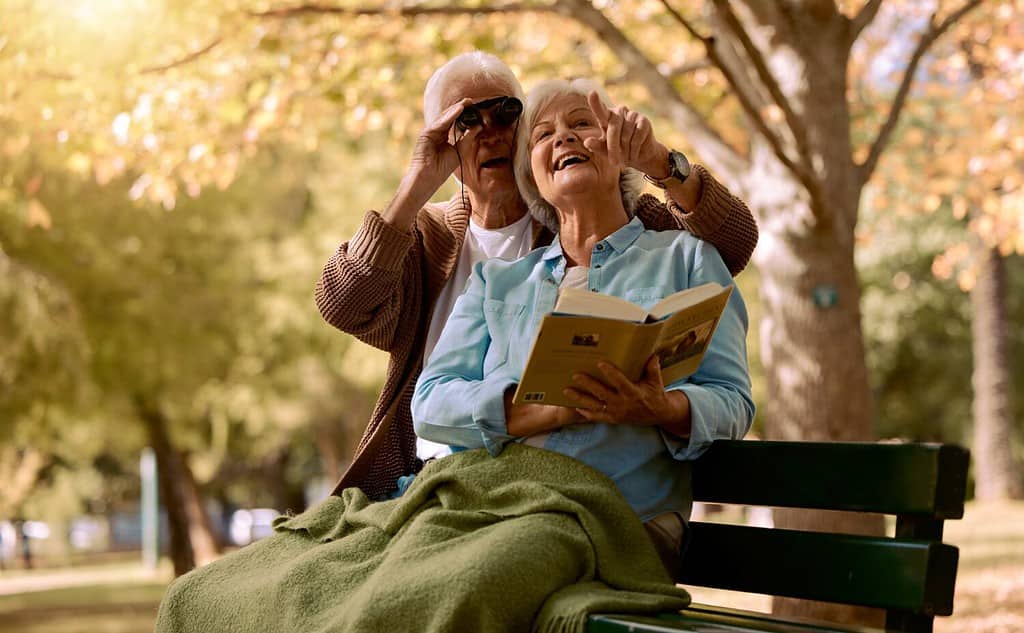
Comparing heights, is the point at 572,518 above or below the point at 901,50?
below

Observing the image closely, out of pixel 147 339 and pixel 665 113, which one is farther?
pixel 147 339

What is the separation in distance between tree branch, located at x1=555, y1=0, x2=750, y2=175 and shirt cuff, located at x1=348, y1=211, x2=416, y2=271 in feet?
9.39

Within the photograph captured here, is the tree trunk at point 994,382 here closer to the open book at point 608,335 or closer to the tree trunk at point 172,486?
the tree trunk at point 172,486

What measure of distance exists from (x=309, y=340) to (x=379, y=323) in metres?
18.2

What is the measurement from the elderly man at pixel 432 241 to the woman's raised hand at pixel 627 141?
8 centimetres

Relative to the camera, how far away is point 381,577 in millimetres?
2547

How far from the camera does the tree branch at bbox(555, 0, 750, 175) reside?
233 inches

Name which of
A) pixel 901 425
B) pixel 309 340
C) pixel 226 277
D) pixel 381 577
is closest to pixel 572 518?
pixel 381 577

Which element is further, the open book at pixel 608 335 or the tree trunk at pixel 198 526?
the tree trunk at pixel 198 526

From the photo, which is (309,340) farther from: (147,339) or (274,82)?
(274,82)

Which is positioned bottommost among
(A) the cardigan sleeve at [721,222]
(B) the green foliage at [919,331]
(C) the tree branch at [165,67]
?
(A) the cardigan sleeve at [721,222]

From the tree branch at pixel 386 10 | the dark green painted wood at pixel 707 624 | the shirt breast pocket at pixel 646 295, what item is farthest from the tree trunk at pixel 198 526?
the dark green painted wood at pixel 707 624

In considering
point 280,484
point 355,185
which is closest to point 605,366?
point 355,185

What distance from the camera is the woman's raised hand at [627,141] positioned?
299 centimetres
